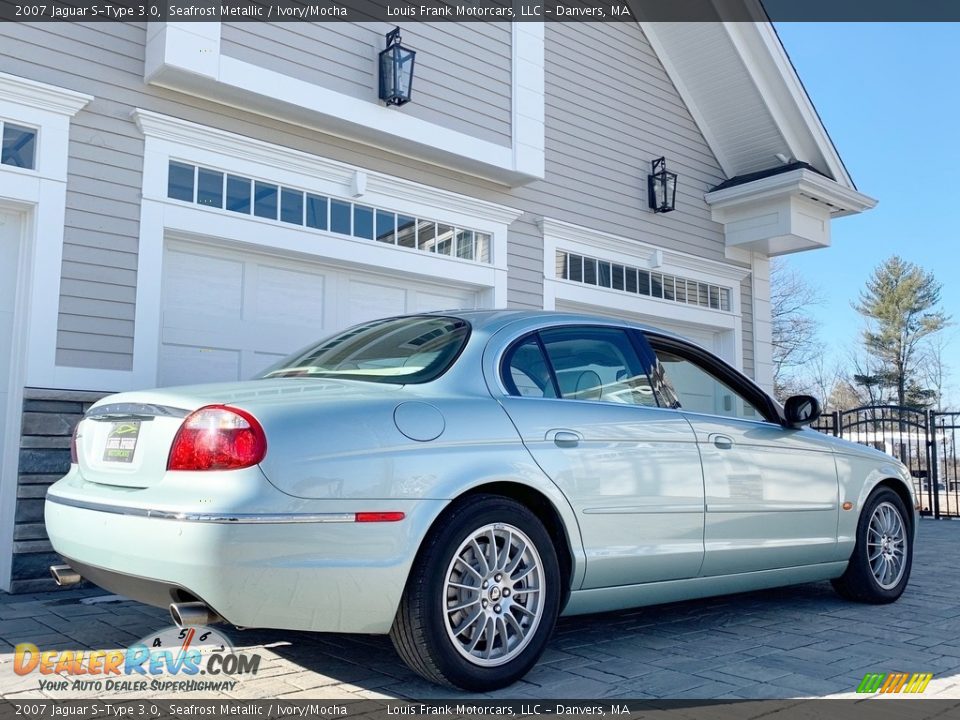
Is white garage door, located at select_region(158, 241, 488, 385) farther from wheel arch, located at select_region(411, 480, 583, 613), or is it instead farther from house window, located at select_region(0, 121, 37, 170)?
wheel arch, located at select_region(411, 480, 583, 613)

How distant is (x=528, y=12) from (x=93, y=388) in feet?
17.6

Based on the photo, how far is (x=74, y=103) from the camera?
5770 millimetres

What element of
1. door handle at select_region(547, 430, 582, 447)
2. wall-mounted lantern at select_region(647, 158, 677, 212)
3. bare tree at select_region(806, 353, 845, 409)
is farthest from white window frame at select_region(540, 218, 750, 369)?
bare tree at select_region(806, 353, 845, 409)

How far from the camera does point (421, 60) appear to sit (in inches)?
296

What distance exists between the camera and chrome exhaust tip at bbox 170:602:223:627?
2.77 meters

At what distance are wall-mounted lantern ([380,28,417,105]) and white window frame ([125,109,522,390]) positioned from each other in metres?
0.65

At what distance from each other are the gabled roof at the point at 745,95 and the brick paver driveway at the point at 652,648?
252 inches

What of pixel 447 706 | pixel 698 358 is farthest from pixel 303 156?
pixel 447 706

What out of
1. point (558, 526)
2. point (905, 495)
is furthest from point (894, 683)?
point (905, 495)

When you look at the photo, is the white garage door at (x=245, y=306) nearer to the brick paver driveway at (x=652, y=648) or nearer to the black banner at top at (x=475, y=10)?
the black banner at top at (x=475, y=10)

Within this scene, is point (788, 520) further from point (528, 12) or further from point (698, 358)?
point (528, 12)

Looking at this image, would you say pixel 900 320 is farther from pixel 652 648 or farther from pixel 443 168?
pixel 652 648

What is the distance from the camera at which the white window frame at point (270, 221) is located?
6.03 meters

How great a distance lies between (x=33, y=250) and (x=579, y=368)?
3.71 metres
